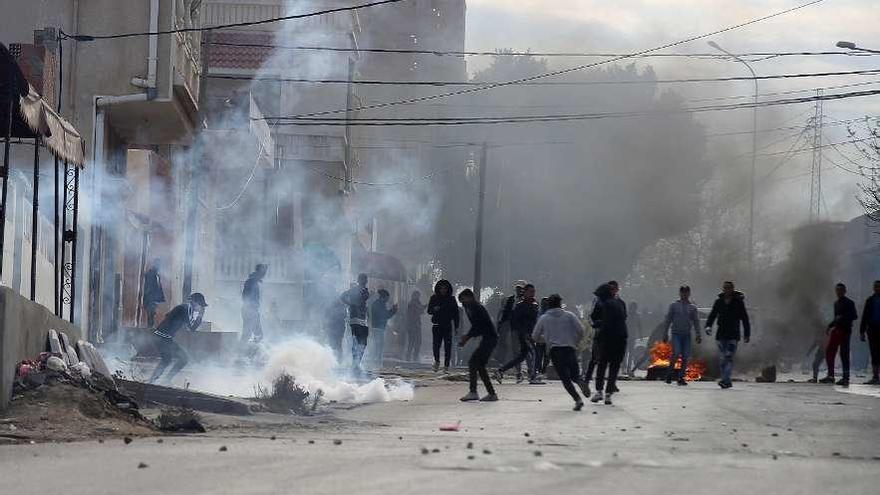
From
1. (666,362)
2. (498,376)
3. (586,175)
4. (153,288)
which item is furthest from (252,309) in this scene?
(586,175)

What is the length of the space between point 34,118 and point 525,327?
11474mm

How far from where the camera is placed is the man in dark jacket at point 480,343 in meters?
19.2

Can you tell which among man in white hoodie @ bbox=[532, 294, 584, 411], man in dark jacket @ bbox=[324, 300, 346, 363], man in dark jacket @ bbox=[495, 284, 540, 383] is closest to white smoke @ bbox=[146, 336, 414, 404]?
man in white hoodie @ bbox=[532, 294, 584, 411]

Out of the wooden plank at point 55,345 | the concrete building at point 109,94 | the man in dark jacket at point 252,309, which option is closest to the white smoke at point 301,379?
the wooden plank at point 55,345

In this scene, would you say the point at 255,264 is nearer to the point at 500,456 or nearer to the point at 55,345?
the point at 55,345

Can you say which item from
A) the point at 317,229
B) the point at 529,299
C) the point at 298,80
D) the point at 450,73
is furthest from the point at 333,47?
the point at 450,73

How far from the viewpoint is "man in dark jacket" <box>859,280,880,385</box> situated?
24812 millimetres

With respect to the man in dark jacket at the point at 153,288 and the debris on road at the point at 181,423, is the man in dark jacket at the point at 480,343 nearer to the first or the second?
the debris on road at the point at 181,423

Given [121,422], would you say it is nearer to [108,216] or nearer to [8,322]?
[8,322]

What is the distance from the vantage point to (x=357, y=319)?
25547 millimetres

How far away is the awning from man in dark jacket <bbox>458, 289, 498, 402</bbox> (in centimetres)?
530

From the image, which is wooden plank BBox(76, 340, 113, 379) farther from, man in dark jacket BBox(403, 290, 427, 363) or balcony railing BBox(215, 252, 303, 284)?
balcony railing BBox(215, 252, 303, 284)

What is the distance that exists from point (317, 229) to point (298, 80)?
831 cm

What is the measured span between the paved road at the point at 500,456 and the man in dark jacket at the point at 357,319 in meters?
7.64
